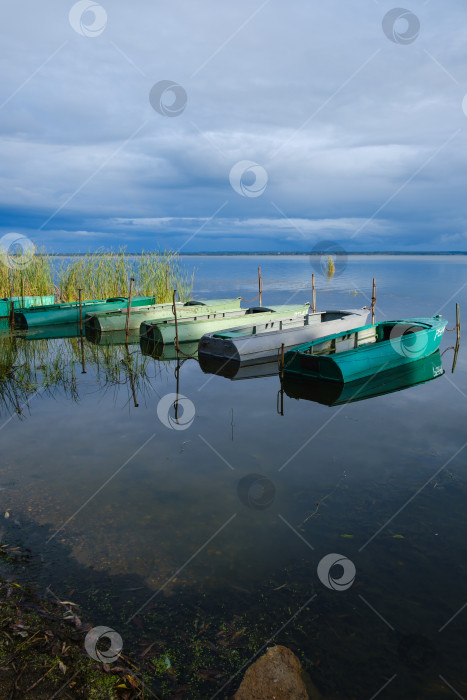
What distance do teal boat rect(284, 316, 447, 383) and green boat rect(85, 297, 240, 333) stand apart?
6.42 m

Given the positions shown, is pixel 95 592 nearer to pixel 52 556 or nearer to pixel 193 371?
pixel 52 556

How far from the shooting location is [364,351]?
11781mm

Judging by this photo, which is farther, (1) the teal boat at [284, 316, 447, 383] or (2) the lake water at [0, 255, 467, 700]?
(1) the teal boat at [284, 316, 447, 383]

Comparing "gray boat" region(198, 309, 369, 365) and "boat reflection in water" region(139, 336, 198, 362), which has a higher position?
"gray boat" region(198, 309, 369, 365)

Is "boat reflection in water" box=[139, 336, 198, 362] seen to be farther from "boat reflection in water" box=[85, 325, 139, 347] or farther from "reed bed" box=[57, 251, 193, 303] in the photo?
"reed bed" box=[57, 251, 193, 303]

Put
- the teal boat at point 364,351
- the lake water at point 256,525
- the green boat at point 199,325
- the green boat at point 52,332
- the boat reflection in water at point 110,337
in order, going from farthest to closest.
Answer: the green boat at point 52,332, the boat reflection in water at point 110,337, the green boat at point 199,325, the teal boat at point 364,351, the lake water at point 256,525

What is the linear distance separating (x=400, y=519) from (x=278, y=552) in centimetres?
161

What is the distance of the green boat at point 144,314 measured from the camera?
19016 millimetres

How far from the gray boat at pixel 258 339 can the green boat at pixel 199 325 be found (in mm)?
1026

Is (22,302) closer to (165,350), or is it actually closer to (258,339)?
(165,350)

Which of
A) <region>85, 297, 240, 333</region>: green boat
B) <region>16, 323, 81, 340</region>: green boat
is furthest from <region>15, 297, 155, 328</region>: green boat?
<region>85, 297, 240, 333</region>: green boat

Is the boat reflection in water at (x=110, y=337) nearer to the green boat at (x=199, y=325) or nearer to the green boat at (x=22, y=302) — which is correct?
the green boat at (x=199, y=325)

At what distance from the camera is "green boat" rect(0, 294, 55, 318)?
21.8 m

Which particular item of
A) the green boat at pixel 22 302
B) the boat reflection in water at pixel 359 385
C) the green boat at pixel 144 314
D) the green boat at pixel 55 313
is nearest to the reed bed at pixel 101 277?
the green boat at pixel 22 302
